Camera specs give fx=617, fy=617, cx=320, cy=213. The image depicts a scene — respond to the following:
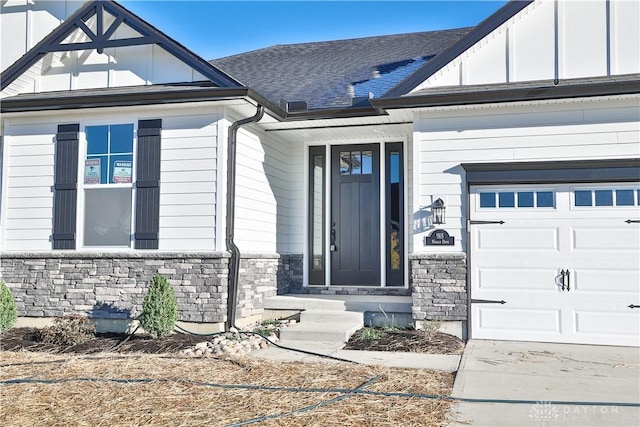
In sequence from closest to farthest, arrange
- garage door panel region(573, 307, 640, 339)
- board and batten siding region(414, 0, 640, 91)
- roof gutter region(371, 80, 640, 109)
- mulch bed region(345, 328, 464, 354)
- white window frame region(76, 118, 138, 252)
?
mulch bed region(345, 328, 464, 354) → roof gutter region(371, 80, 640, 109) → garage door panel region(573, 307, 640, 339) → board and batten siding region(414, 0, 640, 91) → white window frame region(76, 118, 138, 252)

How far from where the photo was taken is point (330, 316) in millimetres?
8664

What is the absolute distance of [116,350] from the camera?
744 centimetres

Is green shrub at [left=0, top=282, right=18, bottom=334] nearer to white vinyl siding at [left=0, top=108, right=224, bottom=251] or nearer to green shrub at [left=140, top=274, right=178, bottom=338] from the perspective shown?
white vinyl siding at [left=0, top=108, right=224, bottom=251]

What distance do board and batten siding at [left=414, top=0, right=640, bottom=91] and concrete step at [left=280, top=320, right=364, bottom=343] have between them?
3.31 metres

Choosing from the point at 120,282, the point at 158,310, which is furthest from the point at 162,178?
the point at 158,310

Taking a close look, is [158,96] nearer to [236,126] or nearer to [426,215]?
[236,126]

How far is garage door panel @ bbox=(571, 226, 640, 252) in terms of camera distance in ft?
25.2

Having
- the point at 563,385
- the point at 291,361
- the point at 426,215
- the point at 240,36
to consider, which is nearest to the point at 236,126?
the point at 426,215

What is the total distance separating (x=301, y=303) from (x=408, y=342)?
2144mm

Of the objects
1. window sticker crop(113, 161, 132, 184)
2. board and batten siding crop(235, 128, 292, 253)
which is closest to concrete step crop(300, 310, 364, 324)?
board and batten siding crop(235, 128, 292, 253)

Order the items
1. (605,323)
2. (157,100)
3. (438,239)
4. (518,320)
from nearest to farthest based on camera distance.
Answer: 1. (605,323)
2. (518,320)
3. (438,239)
4. (157,100)

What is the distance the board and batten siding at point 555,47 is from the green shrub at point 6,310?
6.09m

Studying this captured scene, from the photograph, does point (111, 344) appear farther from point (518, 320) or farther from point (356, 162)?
point (518, 320)

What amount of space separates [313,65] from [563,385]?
780cm
